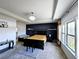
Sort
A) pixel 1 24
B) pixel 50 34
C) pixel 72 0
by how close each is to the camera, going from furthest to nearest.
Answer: pixel 50 34 < pixel 1 24 < pixel 72 0

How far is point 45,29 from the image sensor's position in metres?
8.17

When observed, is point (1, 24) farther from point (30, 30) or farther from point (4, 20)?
point (30, 30)

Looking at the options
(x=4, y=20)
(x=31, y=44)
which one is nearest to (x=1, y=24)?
(x=4, y=20)

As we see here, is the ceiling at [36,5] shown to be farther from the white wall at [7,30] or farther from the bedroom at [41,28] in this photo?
the white wall at [7,30]

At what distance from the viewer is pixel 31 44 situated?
3.82m

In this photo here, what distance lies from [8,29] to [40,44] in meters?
2.66

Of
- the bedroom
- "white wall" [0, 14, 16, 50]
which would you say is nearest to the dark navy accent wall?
the bedroom

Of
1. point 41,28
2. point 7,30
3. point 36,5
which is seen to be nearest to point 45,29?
point 41,28

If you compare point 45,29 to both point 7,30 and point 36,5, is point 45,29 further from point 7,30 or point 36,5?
point 36,5

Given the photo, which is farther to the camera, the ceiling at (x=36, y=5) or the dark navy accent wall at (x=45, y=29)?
the dark navy accent wall at (x=45, y=29)

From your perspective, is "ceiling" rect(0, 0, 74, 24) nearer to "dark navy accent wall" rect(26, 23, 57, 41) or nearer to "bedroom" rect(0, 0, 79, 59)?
"bedroom" rect(0, 0, 79, 59)

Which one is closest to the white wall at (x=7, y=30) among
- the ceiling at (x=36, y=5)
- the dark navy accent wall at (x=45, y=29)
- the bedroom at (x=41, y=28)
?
the bedroom at (x=41, y=28)

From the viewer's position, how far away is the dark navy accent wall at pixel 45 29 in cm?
775

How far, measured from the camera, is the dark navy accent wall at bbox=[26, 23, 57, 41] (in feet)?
25.4
